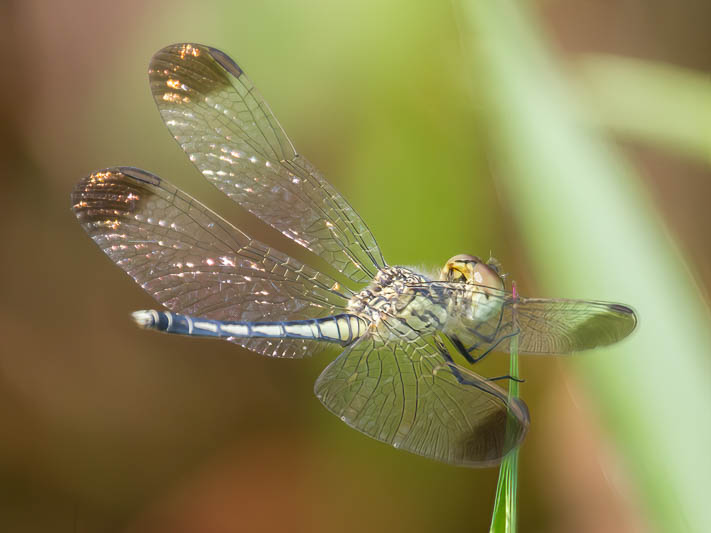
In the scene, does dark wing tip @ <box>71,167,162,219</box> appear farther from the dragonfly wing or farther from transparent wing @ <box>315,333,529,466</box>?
the dragonfly wing

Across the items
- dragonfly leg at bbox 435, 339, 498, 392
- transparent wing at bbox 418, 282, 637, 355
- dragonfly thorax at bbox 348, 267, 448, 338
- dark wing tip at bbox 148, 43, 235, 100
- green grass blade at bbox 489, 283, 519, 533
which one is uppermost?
dark wing tip at bbox 148, 43, 235, 100

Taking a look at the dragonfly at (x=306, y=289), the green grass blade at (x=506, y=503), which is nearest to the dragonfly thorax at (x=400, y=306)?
the dragonfly at (x=306, y=289)

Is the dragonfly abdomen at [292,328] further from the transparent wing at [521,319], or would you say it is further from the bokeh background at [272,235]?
the bokeh background at [272,235]

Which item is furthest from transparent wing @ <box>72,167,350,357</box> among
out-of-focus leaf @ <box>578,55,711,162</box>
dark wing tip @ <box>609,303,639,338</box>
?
out-of-focus leaf @ <box>578,55,711,162</box>

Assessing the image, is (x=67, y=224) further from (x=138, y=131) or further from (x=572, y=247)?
(x=572, y=247)

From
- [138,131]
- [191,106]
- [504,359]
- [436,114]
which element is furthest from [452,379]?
[138,131]

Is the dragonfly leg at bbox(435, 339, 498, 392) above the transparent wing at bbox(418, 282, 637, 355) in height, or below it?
below

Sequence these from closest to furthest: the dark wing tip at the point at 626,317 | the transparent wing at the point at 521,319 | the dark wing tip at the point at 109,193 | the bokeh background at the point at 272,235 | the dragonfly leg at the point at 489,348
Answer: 1. the dark wing tip at the point at 626,317
2. the transparent wing at the point at 521,319
3. the dragonfly leg at the point at 489,348
4. the dark wing tip at the point at 109,193
5. the bokeh background at the point at 272,235
